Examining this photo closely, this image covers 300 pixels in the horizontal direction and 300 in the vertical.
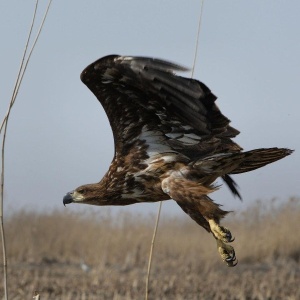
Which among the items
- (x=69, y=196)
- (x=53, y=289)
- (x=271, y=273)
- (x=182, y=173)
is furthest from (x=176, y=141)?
(x=271, y=273)

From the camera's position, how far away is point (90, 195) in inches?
330

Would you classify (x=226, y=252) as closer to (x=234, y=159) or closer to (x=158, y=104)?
(x=234, y=159)

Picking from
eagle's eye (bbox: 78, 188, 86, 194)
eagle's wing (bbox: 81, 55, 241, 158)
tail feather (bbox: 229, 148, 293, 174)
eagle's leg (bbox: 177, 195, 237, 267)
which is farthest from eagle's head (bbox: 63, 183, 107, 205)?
tail feather (bbox: 229, 148, 293, 174)

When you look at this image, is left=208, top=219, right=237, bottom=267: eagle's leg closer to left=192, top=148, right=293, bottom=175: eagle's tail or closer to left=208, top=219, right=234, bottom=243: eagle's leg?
left=208, top=219, right=234, bottom=243: eagle's leg

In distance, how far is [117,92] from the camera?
7805 mm

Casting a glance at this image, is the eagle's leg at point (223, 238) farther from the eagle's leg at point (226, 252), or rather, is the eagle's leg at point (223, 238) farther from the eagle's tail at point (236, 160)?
the eagle's tail at point (236, 160)

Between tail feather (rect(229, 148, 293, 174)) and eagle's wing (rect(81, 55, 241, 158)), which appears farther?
tail feather (rect(229, 148, 293, 174))

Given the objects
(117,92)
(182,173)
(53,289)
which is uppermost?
(117,92)

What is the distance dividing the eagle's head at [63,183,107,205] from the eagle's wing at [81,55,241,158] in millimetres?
389

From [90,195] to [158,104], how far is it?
42.8 inches

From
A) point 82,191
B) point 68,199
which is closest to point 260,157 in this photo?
point 82,191

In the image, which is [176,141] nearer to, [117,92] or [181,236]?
[117,92]

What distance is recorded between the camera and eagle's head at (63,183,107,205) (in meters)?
8.34

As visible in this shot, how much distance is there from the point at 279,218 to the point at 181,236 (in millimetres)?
1684
